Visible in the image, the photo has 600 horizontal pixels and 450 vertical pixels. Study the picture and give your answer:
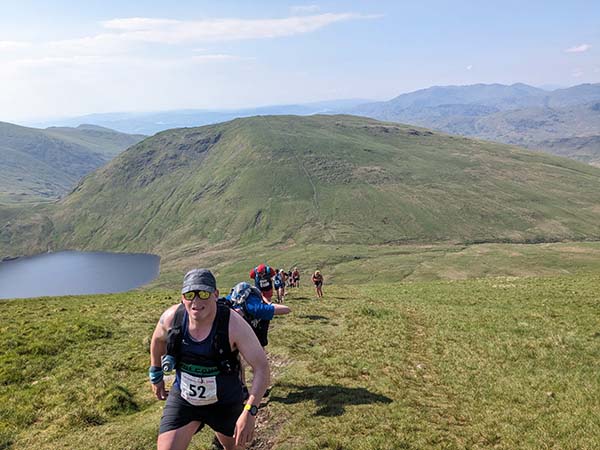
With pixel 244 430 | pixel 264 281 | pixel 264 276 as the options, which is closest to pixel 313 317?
pixel 264 281

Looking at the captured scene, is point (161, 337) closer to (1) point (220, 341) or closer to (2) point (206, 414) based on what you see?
(1) point (220, 341)

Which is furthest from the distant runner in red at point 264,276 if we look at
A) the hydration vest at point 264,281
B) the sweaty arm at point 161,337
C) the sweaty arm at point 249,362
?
the sweaty arm at point 249,362

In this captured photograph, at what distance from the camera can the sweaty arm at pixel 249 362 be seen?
6621 millimetres

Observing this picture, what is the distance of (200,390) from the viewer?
7258 millimetres

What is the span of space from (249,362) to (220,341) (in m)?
0.64

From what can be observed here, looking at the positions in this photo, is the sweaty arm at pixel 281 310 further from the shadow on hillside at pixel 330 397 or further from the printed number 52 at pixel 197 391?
the shadow on hillside at pixel 330 397

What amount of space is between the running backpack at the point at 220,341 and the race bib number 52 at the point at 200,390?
33 cm

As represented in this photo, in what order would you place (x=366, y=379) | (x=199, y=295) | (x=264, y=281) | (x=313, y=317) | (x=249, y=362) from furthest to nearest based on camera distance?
(x=313, y=317) < (x=264, y=281) < (x=366, y=379) < (x=199, y=295) < (x=249, y=362)

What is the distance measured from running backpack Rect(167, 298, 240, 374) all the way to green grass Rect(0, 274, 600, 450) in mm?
4605

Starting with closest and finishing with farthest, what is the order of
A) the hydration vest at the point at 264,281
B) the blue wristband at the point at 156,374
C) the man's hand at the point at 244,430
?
the man's hand at the point at 244,430
the blue wristband at the point at 156,374
the hydration vest at the point at 264,281

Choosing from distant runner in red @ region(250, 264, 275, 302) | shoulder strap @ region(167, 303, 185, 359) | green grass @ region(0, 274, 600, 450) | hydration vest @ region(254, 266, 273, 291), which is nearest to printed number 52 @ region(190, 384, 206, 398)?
shoulder strap @ region(167, 303, 185, 359)

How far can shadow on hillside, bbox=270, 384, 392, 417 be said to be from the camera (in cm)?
1237

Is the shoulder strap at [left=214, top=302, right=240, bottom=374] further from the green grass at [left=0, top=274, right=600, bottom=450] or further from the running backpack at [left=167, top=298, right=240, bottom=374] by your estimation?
the green grass at [left=0, top=274, right=600, bottom=450]

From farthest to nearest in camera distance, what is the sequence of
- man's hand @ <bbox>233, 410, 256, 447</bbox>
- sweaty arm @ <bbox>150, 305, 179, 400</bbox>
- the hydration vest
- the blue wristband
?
1. the hydration vest
2. the blue wristband
3. sweaty arm @ <bbox>150, 305, 179, 400</bbox>
4. man's hand @ <bbox>233, 410, 256, 447</bbox>
